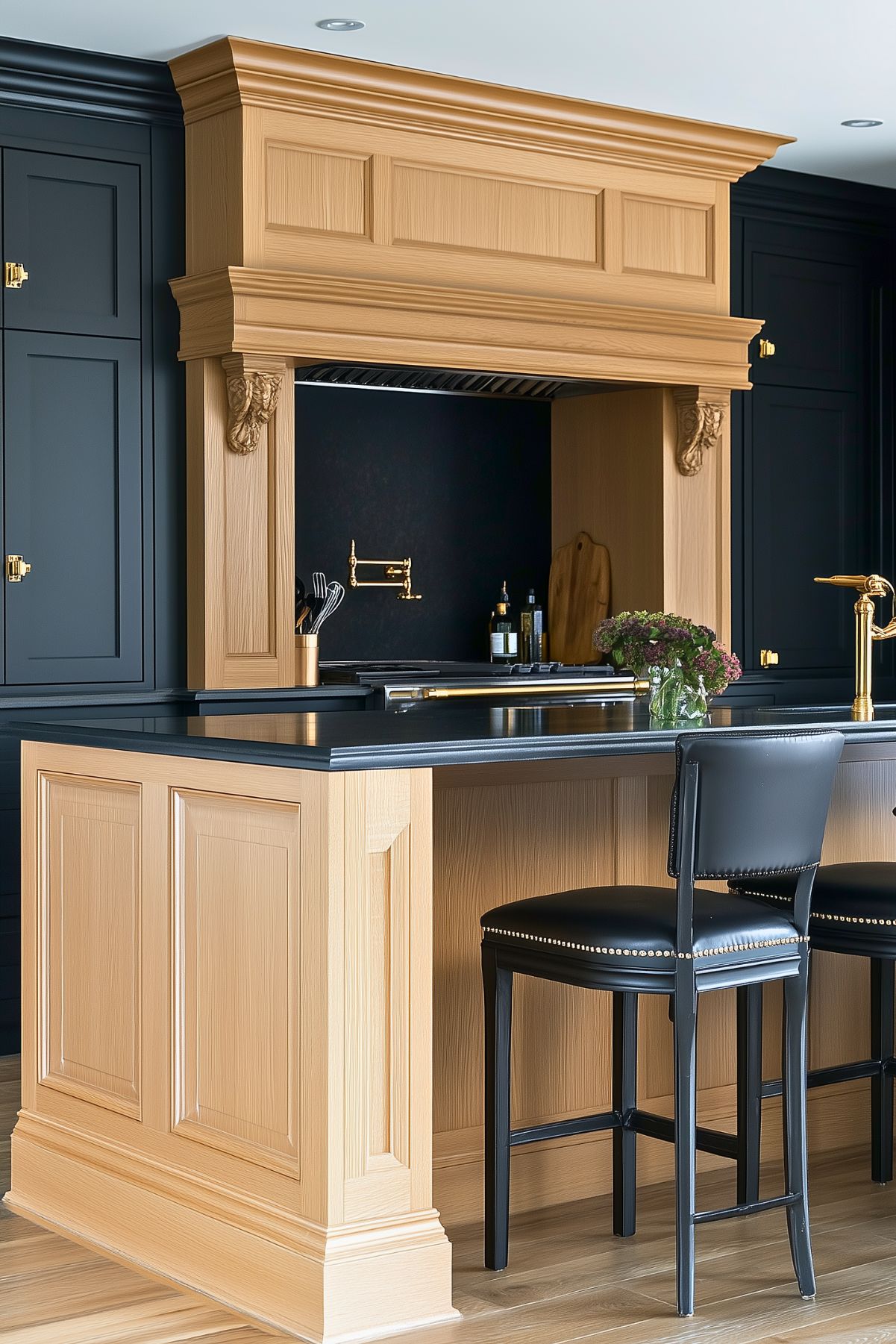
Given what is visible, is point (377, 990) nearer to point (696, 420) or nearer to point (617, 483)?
point (696, 420)

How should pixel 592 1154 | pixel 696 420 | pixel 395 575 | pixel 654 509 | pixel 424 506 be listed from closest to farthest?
pixel 592 1154, pixel 696 420, pixel 654 509, pixel 395 575, pixel 424 506

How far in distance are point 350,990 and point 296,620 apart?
3.07 metres

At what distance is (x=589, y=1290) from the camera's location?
116 inches

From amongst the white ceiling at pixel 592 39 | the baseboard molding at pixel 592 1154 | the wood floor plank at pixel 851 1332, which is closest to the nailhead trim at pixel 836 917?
the baseboard molding at pixel 592 1154

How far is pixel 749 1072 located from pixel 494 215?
315 centimetres

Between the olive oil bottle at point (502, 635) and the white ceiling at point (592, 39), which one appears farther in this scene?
the olive oil bottle at point (502, 635)

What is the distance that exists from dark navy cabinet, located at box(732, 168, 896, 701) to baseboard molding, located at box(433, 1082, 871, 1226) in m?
2.42

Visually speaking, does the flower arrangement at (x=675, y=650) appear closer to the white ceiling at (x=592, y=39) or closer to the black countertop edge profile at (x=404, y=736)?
the black countertop edge profile at (x=404, y=736)

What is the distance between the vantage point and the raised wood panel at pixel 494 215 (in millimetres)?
5242

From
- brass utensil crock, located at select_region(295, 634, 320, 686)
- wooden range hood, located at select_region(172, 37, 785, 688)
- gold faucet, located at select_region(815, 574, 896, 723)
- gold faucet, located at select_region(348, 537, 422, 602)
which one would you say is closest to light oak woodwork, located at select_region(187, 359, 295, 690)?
wooden range hood, located at select_region(172, 37, 785, 688)

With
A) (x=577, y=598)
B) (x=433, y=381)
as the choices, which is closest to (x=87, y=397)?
(x=433, y=381)

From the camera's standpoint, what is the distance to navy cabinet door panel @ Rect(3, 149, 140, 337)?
482 cm

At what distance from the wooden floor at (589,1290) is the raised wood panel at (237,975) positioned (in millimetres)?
309

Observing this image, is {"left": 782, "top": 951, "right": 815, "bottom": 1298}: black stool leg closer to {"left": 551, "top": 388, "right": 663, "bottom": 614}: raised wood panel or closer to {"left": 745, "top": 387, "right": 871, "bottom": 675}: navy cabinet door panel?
{"left": 551, "top": 388, "right": 663, "bottom": 614}: raised wood panel
